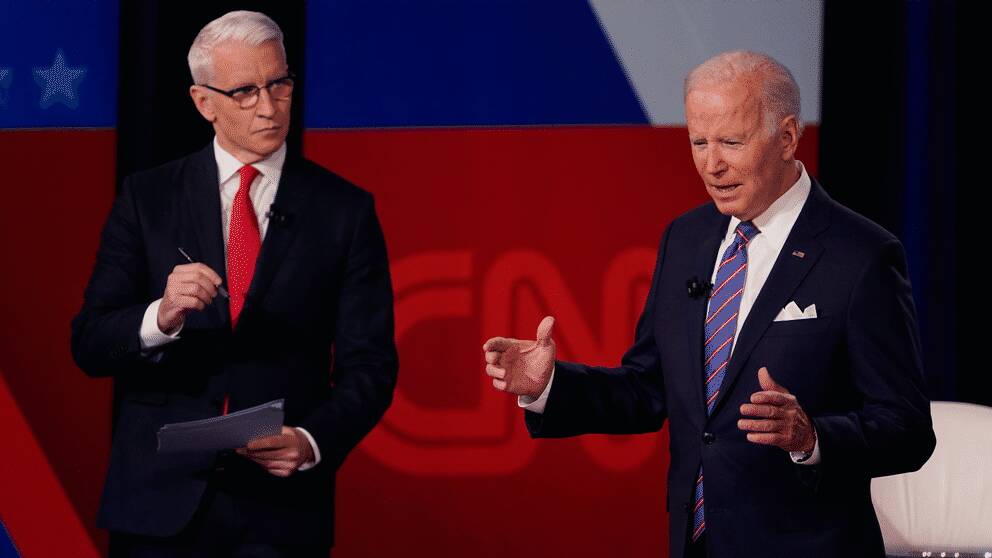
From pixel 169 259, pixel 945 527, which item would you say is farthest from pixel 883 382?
pixel 169 259

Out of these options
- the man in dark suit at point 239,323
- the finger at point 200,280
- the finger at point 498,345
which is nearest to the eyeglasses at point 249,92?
the man in dark suit at point 239,323

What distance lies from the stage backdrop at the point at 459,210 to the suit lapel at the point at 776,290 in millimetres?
→ 1709

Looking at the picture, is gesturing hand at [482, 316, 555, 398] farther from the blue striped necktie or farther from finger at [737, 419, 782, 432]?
finger at [737, 419, 782, 432]

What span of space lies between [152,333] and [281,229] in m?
0.35

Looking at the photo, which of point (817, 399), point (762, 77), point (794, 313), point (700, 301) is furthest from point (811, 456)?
point (762, 77)

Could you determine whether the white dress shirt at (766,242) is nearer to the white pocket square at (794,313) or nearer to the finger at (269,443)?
the white pocket square at (794,313)

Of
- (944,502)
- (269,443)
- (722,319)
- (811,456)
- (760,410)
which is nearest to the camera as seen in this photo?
(760,410)

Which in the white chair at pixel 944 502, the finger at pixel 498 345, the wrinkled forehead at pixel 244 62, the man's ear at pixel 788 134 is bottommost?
the white chair at pixel 944 502

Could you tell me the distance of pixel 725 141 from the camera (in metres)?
2.29

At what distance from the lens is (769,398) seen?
1.98 m

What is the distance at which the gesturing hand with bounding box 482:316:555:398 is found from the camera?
2.27 meters

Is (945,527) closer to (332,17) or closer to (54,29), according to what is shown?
(332,17)

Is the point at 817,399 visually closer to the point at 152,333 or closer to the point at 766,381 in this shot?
the point at 766,381

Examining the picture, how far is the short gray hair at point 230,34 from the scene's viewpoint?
265 centimetres
